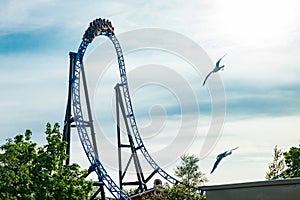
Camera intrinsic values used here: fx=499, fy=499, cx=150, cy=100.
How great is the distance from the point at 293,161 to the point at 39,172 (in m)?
13.8

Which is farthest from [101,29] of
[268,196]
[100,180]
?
[268,196]

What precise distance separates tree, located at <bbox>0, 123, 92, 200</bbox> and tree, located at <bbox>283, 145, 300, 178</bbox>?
10.7 m

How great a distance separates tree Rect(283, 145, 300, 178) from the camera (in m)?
25.8

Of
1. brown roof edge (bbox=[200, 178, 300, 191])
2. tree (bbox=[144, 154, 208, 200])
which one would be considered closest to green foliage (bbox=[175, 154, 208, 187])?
tree (bbox=[144, 154, 208, 200])

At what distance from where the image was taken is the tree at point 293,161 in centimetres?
2577

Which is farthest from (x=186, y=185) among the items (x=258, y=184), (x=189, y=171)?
(x=258, y=184)

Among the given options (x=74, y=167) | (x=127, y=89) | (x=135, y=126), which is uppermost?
(x=127, y=89)

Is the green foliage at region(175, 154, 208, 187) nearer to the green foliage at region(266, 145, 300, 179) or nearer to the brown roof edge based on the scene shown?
the green foliage at region(266, 145, 300, 179)

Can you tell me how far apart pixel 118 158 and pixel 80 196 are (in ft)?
27.4

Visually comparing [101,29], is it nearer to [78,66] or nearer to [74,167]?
[78,66]

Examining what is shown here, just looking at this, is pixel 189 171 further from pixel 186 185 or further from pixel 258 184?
pixel 258 184

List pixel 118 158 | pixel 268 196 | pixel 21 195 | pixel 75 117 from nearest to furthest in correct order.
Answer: pixel 268 196
pixel 21 195
pixel 75 117
pixel 118 158

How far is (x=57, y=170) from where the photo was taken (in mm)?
20234

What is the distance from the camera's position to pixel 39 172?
1972cm
